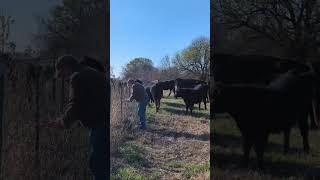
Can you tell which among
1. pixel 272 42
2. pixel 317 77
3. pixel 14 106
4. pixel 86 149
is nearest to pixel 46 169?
pixel 86 149

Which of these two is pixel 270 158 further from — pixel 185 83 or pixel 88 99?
pixel 88 99

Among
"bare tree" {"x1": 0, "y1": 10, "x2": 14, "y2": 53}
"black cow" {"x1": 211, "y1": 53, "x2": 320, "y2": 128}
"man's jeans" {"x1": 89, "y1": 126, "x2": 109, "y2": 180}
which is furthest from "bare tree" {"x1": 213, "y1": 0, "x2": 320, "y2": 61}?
"bare tree" {"x1": 0, "y1": 10, "x2": 14, "y2": 53}

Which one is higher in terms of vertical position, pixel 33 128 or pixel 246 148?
pixel 33 128

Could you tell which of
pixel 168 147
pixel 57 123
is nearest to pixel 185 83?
pixel 168 147

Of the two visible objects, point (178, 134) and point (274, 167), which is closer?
point (274, 167)

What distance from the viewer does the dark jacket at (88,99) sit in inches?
101

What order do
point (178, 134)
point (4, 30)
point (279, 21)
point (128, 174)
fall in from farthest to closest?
1. point (178, 134)
2. point (128, 174)
3. point (279, 21)
4. point (4, 30)

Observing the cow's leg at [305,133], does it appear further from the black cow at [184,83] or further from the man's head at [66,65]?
the man's head at [66,65]

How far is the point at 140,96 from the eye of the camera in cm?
295

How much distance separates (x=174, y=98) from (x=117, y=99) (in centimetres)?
44

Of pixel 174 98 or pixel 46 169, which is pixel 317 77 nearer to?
pixel 174 98

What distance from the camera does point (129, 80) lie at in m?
2.87

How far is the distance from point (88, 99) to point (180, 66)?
69cm

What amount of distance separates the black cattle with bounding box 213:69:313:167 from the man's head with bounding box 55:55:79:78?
0.92 m
